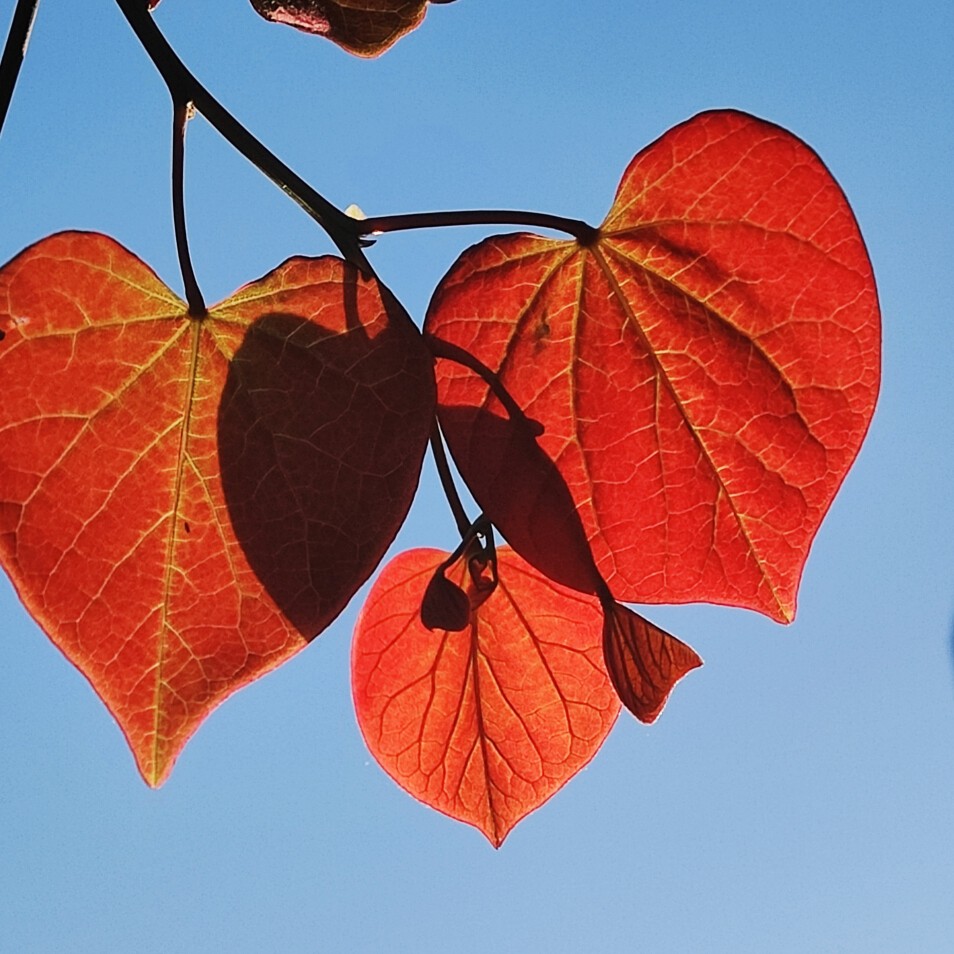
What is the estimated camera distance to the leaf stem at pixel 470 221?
1.21ft

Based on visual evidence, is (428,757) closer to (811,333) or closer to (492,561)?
(492,561)

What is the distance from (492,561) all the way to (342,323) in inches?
5.2

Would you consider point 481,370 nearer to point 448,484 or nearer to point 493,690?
point 448,484

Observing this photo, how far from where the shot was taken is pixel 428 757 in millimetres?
484

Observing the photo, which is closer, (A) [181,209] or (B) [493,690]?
(A) [181,209]

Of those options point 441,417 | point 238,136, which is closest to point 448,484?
point 441,417

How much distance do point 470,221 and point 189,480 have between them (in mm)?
140

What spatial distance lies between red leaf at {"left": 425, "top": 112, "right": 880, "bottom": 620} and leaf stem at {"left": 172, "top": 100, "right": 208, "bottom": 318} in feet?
0.30

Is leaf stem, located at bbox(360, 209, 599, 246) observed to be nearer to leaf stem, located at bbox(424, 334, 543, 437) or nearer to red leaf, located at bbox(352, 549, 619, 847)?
leaf stem, located at bbox(424, 334, 543, 437)

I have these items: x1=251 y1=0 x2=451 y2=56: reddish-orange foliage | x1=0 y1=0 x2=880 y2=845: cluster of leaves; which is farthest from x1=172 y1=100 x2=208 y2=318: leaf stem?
x1=251 y1=0 x2=451 y2=56: reddish-orange foliage

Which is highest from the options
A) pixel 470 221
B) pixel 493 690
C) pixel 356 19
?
pixel 356 19

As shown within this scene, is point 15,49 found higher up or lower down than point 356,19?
lower down

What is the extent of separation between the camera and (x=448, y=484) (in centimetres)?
43

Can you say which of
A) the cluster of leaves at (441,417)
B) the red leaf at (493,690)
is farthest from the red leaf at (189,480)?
the red leaf at (493,690)
